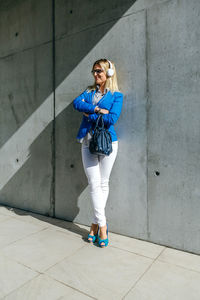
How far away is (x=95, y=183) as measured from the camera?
8.39 ft

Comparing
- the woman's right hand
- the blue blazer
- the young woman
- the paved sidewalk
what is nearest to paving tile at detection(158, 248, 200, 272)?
the paved sidewalk

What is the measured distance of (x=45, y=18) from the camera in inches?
139

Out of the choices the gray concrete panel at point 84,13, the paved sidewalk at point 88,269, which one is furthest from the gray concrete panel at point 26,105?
the paved sidewalk at point 88,269

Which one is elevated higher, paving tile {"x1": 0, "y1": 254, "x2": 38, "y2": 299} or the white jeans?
the white jeans

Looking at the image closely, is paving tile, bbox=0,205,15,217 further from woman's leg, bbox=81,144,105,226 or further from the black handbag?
the black handbag

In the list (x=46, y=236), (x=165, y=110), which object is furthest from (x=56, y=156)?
(x=165, y=110)

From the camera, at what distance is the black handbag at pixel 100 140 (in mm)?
2307

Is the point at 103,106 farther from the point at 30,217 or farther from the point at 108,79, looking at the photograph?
the point at 30,217

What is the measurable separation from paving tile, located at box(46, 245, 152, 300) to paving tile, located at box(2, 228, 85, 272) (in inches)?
4.5

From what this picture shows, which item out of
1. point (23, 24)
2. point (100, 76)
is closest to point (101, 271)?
point (100, 76)

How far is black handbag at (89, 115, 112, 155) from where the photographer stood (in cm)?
231

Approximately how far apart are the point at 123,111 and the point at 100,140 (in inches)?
25.8

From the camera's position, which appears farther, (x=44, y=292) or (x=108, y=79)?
(x=108, y=79)

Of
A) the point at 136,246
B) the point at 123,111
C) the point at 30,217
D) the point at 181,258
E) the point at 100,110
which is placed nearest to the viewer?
the point at 181,258
